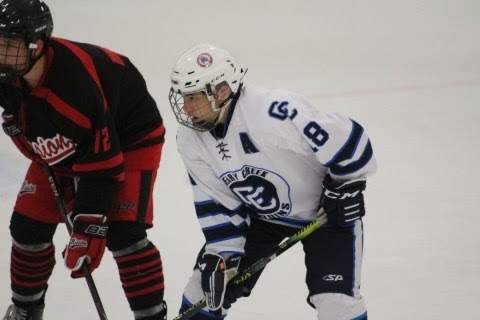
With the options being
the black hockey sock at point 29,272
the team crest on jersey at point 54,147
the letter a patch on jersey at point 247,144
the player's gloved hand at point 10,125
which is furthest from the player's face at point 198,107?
the black hockey sock at point 29,272

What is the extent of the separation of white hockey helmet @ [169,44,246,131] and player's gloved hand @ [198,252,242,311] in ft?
1.29

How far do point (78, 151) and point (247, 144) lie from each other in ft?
1.60

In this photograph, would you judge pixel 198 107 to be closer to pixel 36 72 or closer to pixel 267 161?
pixel 267 161

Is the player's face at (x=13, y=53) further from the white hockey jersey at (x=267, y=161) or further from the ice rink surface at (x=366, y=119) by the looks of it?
the ice rink surface at (x=366, y=119)

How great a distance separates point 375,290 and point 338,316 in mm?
891

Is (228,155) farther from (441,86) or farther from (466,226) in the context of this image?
(441,86)

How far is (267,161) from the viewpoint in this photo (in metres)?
2.60

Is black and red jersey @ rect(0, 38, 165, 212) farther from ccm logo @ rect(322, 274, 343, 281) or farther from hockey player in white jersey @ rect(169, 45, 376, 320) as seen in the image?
ccm logo @ rect(322, 274, 343, 281)

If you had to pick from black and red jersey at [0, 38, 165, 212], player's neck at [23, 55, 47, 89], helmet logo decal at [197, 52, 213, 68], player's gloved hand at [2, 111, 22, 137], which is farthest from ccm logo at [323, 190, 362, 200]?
player's gloved hand at [2, 111, 22, 137]

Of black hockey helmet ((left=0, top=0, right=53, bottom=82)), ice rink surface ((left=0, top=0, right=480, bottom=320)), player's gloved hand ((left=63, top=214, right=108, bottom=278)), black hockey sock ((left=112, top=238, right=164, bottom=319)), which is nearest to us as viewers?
black hockey helmet ((left=0, top=0, right=53, bottom=82))

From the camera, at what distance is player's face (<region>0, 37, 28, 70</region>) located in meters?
2.43

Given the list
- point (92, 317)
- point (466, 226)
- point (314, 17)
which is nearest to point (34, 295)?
point (92, 317)

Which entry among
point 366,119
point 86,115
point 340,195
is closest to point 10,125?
point 86,115

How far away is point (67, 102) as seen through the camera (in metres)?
2.50
